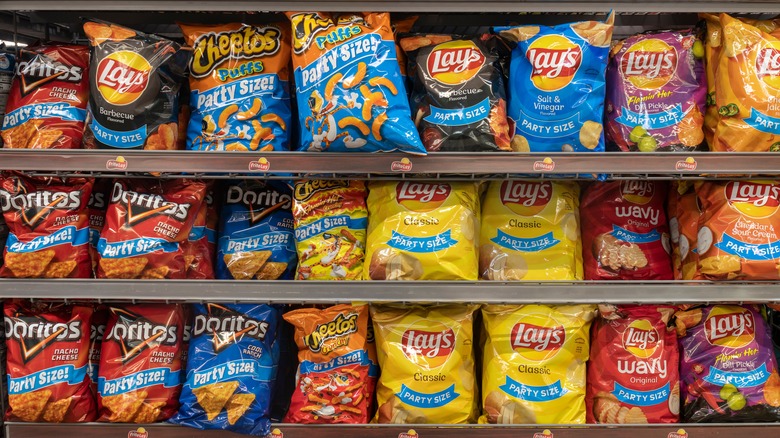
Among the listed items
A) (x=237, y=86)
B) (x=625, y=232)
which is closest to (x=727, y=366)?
(x=625, y=232)

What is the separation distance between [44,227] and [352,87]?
1014 mm

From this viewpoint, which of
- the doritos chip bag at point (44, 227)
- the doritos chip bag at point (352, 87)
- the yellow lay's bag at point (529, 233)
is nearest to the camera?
the doritos chip bag at point (352, 87)

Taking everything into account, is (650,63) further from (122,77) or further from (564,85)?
(122,77)

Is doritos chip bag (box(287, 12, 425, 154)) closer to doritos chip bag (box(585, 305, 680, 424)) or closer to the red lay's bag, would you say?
the red lay's bag

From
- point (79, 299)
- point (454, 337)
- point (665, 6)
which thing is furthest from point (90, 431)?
point (665, 6)

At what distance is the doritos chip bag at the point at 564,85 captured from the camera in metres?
1.68

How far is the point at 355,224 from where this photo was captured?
71.9 inches

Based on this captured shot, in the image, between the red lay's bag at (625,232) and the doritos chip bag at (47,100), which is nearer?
the doritos chip bag at (47,100)

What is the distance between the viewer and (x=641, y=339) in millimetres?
1774

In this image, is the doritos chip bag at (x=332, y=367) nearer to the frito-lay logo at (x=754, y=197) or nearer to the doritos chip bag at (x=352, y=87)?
the doritos chip bag at (x=352, y=87)

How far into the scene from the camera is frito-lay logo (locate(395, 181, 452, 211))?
1.77 metres

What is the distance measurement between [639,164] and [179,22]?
58.1 inches

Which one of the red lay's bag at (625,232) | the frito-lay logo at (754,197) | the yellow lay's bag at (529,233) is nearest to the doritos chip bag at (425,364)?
the yellow lay's bag at (529,233)

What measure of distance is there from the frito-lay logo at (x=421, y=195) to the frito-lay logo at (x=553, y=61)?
42cm
